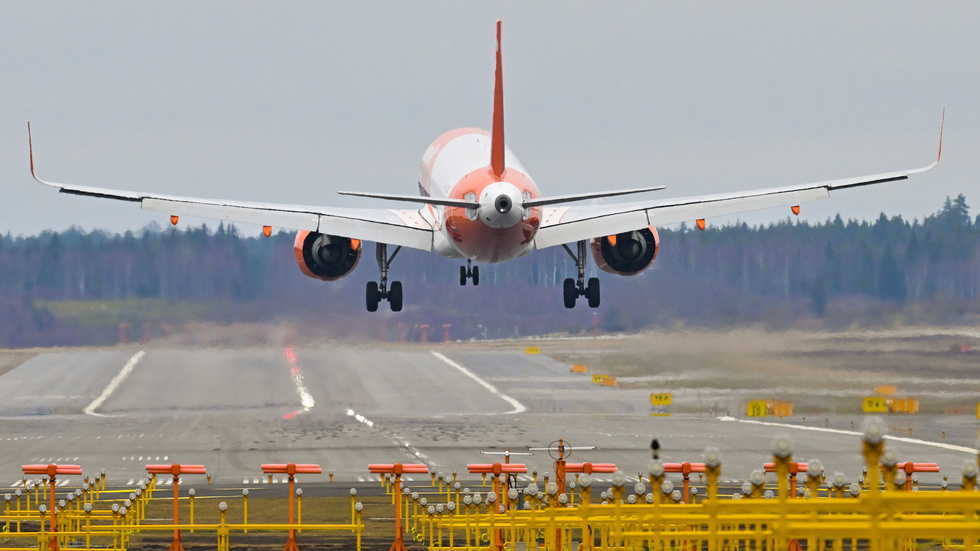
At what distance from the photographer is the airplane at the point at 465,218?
52.0 m

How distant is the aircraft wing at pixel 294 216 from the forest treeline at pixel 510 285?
23.6m

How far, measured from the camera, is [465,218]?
1961 inches

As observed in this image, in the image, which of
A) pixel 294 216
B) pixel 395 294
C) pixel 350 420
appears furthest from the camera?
pixel 350 420

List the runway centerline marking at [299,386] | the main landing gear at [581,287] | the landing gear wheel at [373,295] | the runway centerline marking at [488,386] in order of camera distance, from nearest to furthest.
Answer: the main landing gear at [581,287]
the landing gear wheel at [373,295]
the runway centerline marking at [299,386]
the runway centerline marking at [488,386]

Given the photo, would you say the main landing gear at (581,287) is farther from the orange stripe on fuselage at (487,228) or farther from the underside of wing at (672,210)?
the orange stripe on fuselage at (487,228)

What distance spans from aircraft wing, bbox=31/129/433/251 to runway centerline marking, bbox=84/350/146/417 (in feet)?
116

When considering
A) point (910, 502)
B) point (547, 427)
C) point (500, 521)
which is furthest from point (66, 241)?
point (910, 502)

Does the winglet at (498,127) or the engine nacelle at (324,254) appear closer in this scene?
the winglet at (498,127)

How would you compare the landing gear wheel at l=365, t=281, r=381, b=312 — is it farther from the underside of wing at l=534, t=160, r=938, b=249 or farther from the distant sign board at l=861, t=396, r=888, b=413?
the distant sign board at l=861, t=396, r=888, b=413

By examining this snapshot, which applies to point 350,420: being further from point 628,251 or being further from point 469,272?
point 628,251

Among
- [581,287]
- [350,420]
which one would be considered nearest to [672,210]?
[581,287]

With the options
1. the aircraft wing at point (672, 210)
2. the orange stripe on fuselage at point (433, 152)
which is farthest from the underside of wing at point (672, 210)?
the orange stripe on fuselage at point (433, 152)

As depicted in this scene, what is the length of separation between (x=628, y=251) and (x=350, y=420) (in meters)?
34.6

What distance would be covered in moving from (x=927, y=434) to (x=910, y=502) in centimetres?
7227
